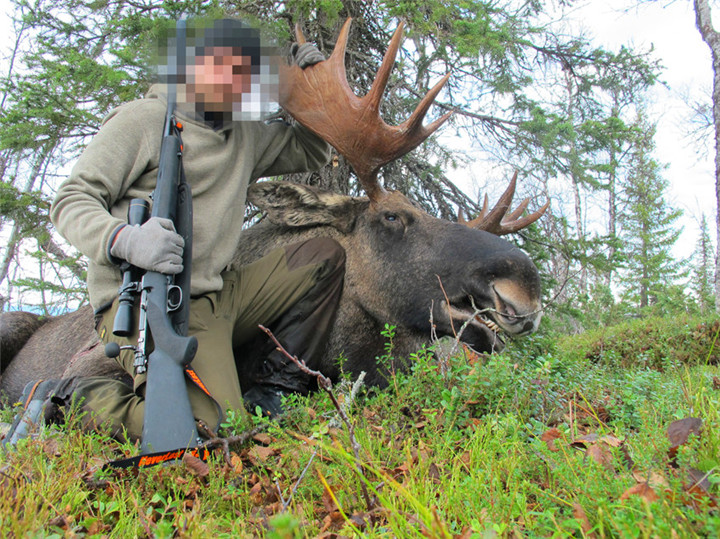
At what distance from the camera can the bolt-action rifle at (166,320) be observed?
2.52 metres

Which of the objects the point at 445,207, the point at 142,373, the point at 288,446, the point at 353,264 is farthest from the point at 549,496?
the point at 445,207

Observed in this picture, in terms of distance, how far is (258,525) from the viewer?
1.79 m

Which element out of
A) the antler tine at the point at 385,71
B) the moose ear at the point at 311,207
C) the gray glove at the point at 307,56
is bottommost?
the moose ear at the point at 311,207

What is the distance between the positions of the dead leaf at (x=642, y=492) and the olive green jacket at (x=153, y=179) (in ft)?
9.39

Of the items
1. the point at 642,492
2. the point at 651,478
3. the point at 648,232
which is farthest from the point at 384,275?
the point at 648,232

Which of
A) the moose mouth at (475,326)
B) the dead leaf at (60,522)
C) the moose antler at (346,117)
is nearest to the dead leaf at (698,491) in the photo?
the dead leaf at (60,522)

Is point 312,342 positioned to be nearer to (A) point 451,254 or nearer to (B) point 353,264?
(B) point 353,264

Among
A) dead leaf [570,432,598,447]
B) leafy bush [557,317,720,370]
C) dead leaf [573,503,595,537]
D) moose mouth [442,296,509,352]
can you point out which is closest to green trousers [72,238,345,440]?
moose mouth [442,296,509,352]

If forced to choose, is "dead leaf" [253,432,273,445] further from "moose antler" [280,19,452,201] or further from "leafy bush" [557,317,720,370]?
"leafy bush" [557,317,720,370]

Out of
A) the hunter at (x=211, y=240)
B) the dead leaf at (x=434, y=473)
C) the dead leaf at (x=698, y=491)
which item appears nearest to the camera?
the dead leaf at (x=698, y=491)

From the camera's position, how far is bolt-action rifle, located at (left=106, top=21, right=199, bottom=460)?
2518 mm

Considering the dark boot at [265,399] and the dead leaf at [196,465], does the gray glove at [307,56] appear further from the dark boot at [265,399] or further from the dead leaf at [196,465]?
the dead leaf at [196,465]

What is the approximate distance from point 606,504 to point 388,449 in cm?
112

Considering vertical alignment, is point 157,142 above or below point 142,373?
above
